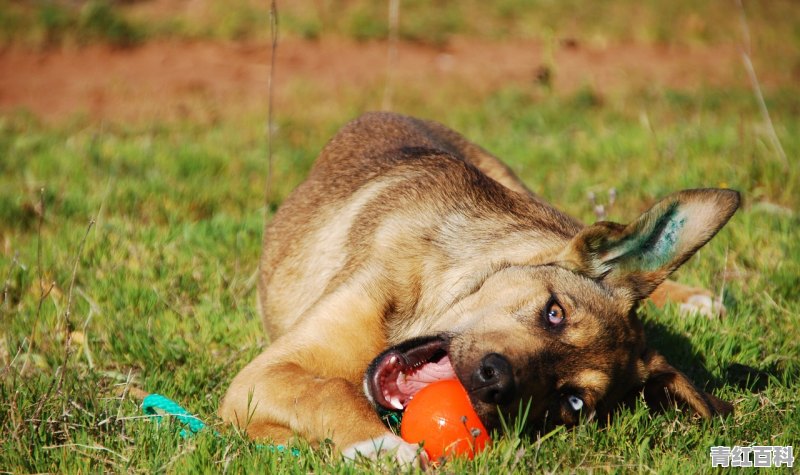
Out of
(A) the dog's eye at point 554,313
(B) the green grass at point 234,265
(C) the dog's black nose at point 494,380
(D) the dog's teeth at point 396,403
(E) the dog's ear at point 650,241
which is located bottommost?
(B) the green grass at point 234,265

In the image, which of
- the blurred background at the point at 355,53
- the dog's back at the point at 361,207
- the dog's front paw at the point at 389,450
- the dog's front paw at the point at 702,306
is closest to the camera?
the dog's front paw at the point at 389,450

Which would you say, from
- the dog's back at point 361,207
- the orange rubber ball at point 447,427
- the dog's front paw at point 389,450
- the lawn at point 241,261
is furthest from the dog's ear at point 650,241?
the dog's front paw at point 389,450

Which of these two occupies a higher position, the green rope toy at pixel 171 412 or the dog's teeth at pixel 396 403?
the dog's teeth at pixel 396 403

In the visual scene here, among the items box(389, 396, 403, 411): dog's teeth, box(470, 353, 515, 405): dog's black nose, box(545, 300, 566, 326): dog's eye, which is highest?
box(545, 300, 566, 326): dog's eye

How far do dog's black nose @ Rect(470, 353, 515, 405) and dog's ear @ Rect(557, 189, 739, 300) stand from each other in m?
0.80

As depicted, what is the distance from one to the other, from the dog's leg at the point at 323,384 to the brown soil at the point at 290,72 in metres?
5.48

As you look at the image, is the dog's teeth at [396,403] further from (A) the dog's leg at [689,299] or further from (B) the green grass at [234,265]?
(A) the dog's leg at [689,299]

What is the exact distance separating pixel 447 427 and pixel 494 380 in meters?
0.25

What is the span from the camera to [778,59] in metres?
11.3

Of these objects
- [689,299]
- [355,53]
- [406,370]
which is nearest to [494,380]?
[406,370]

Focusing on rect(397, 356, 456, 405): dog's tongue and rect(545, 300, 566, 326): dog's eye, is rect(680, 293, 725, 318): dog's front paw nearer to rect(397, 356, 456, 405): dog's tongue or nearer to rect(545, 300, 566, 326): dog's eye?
rect(545, 300, 566, 326): dog's eye

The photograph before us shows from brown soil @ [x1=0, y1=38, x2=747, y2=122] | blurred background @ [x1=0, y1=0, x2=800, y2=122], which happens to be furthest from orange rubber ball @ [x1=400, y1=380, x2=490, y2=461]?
brown soil @ [x1=0, y1=38, x2=747, y2=122]

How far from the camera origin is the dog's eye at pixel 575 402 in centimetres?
361

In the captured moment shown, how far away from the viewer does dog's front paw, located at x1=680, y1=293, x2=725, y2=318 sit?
16.6 ft
